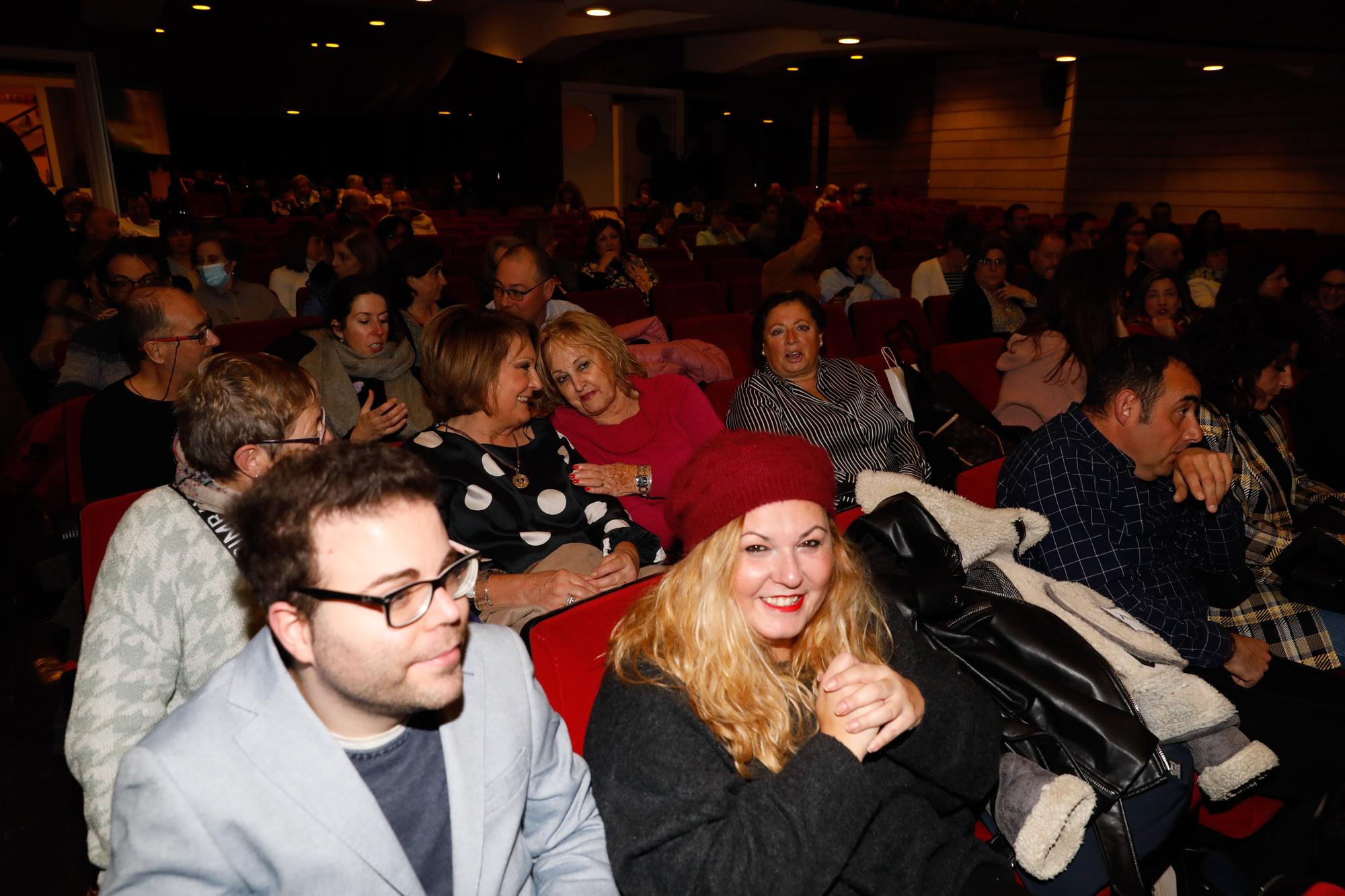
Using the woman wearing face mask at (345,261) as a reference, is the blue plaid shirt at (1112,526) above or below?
below

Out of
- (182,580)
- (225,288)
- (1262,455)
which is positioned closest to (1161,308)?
(1262,455)

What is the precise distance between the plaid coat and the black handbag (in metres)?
0.92

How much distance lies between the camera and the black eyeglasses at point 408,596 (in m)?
1.00

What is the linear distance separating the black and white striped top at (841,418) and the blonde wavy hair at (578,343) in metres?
0.50

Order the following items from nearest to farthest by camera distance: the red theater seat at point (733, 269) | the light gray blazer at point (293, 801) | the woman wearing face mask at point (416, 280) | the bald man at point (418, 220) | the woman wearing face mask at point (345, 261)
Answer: the light gray blazer at point (293, 801) < the woman wearing face mask at point (416, 280) < the woman wearing face mask at point (345, 261) < the red theater seat at point (733, 269) < the bald man at point (418, 220)

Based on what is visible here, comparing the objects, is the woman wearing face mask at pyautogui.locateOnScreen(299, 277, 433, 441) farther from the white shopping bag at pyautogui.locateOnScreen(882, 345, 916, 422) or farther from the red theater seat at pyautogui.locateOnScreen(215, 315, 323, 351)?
the white shopping bag at pyautogui.locateOnScreen(882, 345, 916, 422)

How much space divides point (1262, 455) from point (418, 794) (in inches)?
115

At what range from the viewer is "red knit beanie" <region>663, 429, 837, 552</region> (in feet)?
4.51

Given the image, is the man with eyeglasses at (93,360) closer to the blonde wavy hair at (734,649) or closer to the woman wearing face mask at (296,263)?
the woman wearing face mask at (296,263)

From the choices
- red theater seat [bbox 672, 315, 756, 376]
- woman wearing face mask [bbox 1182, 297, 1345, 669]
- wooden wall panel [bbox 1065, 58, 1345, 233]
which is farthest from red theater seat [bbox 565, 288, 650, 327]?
wooden wall panel [bbox 1065, 58, 1345, 233]

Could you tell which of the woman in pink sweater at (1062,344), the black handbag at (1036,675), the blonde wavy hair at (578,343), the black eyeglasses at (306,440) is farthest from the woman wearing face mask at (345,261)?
the black handbag at (1036,675)

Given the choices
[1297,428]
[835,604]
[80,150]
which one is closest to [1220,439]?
[1297,428]

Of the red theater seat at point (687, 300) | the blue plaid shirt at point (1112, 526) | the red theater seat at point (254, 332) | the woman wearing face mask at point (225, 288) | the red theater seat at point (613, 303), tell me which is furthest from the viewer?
the red theater seat at point (687, 300)

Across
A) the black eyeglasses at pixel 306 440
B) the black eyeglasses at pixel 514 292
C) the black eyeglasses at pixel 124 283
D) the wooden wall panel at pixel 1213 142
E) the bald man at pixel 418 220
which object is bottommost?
the black eyeglasses at pixel 306 440
